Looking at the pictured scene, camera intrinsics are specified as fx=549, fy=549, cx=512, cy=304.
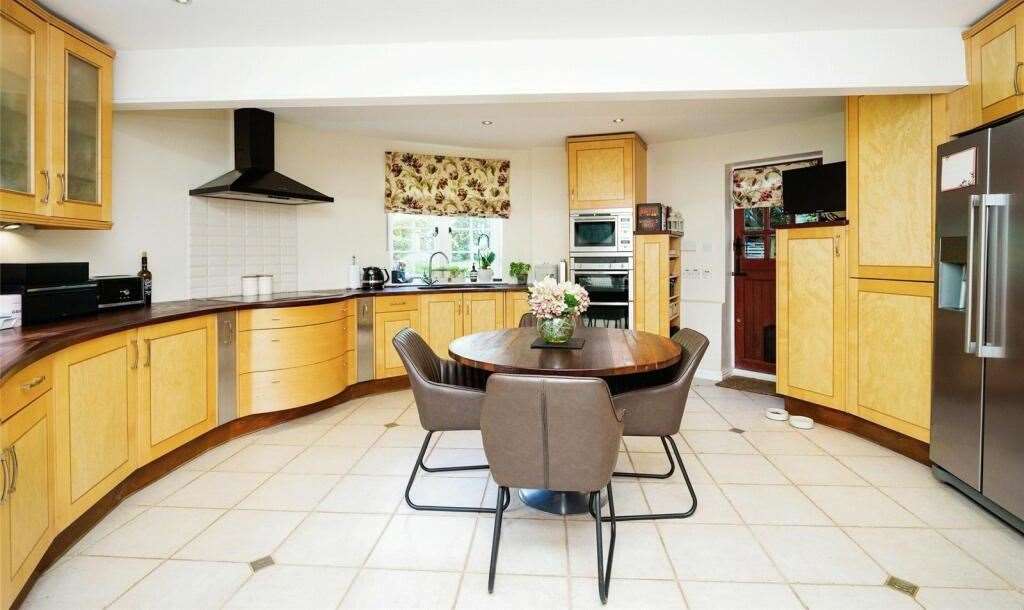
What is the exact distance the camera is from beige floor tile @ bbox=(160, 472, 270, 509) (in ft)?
8.84

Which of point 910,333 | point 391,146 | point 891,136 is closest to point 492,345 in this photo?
point 910,333

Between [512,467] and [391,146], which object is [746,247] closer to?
[391,146]

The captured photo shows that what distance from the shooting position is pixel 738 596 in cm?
194

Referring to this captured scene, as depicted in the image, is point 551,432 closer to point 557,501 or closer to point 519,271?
point 557,501

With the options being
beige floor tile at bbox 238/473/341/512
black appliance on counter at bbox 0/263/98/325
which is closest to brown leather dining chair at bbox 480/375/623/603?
beige floor tile at bbox 238/473/341/512

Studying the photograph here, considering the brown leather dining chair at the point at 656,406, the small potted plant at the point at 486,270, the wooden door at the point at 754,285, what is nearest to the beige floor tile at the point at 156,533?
the brown leather dining chair at the point at 656,406

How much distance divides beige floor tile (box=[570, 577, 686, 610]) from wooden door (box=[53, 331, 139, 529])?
6.64ft

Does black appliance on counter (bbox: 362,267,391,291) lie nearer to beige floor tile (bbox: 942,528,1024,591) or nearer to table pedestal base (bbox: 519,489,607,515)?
table pedestal base (bbox: 519,489,607,515)

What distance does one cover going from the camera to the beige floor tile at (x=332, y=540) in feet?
7.22

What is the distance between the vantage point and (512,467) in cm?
192

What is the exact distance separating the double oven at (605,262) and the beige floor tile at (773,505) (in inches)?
101

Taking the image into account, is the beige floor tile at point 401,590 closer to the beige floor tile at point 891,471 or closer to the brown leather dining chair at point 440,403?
the brown leather dining chair at point 440,403

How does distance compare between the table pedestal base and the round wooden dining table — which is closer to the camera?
the round wooden dining table

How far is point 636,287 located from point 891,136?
2.40 metres
